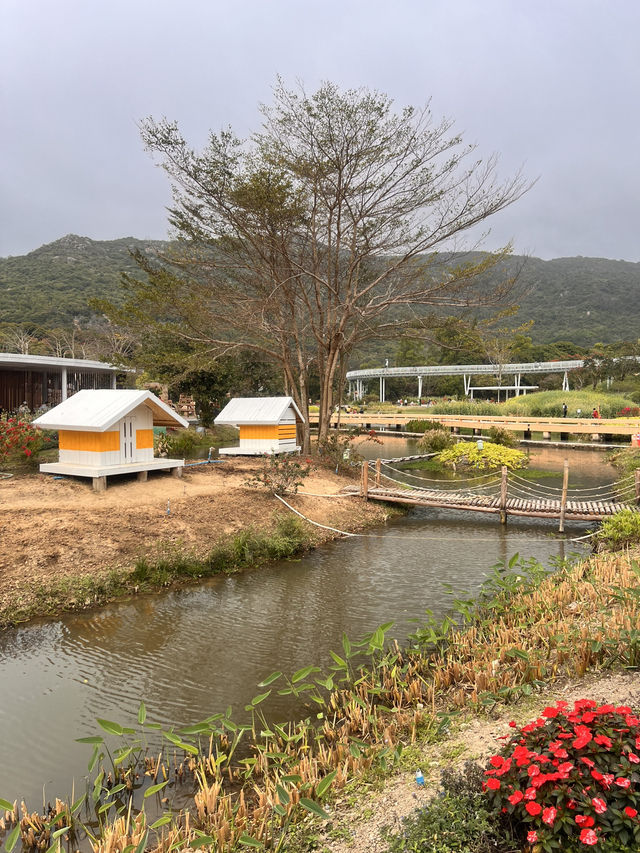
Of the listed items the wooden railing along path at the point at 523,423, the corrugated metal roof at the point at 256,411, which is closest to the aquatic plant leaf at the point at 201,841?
the corrugated metal roof at the point at 256,411

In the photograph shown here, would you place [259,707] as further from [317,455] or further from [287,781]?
[317,455]

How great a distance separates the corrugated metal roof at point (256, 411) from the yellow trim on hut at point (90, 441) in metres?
6.19

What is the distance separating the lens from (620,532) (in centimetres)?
1067

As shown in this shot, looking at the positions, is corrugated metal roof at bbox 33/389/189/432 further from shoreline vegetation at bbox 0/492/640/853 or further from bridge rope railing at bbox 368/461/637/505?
bridge rope railing at bbox 368/461/637/505

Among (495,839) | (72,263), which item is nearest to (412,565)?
(495,839)

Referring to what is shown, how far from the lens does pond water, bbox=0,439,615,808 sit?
5.32m

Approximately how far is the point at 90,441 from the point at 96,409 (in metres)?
0.76

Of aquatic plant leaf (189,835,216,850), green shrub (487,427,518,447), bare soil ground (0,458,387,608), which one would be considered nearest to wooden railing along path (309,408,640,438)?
green shrub (487,427,518,447)

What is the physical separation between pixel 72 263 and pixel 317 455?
244 feet

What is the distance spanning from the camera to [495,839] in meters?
3.19

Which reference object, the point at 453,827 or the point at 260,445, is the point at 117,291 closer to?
the point at 260,445

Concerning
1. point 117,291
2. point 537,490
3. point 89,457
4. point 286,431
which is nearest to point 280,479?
point 89,457

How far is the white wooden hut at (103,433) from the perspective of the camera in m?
12.1

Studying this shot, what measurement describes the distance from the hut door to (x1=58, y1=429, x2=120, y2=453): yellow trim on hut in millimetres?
151
